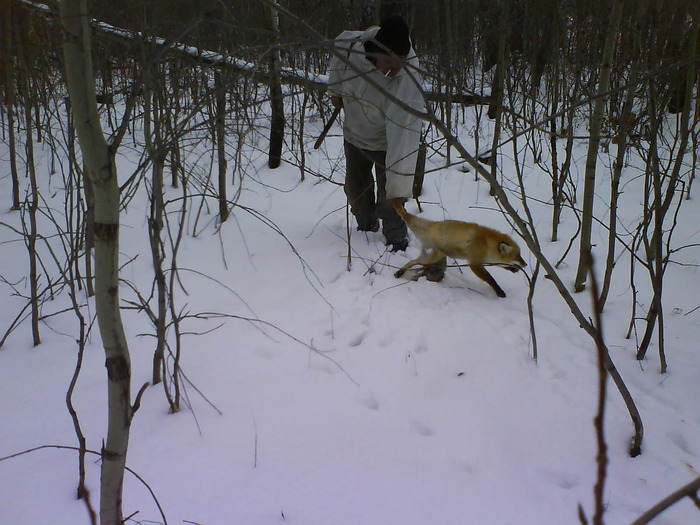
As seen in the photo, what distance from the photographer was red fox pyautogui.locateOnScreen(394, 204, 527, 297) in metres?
3.76

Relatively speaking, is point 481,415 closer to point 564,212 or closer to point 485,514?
point 485,514

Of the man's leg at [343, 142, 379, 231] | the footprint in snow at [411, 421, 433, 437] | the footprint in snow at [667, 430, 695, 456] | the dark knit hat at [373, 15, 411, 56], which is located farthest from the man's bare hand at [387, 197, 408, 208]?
the footprint in snow at [667, 430, 695, 456]

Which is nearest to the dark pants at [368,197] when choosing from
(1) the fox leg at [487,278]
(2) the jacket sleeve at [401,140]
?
(2) the jacket sleeve at [401,140]

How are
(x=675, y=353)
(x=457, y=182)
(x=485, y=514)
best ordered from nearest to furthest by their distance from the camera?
1. (x=485, y=514)
2. (x=675, y=353)
3. (x=457, y=182)

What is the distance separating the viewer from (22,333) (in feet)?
10.7

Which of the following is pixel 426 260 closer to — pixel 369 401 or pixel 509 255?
pixel 509 255

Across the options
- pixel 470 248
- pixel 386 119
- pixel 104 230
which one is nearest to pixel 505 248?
pixel 470 248

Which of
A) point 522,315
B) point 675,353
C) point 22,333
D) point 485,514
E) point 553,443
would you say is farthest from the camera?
point 522,315

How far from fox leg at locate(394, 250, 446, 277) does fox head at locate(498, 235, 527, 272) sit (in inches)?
16.5

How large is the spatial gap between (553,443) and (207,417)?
1503 mm

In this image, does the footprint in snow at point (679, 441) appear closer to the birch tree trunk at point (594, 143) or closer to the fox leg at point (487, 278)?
the birch tree trunk at point (594, 143)

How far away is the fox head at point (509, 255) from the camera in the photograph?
371cm

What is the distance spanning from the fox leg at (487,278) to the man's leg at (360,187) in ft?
3.74

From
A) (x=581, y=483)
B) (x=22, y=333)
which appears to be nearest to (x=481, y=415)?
(x=581, y=483)
